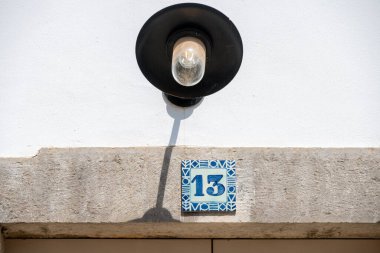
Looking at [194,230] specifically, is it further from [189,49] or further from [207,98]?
[189,49]

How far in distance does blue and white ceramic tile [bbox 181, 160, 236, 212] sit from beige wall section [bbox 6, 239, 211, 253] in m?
0.47

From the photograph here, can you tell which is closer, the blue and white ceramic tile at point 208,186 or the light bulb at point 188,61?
the light bulb at point 188,61

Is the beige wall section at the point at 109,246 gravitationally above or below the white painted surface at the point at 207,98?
below

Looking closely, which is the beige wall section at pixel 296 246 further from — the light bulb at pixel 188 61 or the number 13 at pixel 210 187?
the light bulb at pixel 188 61

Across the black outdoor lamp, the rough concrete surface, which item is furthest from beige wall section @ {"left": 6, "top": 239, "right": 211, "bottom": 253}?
the black outdoor lamp

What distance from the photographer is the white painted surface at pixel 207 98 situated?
3.64 metres

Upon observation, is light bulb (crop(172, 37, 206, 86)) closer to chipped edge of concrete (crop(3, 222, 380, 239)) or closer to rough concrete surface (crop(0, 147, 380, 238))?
rough concrete surface (crop(0, 147, 380, 238))

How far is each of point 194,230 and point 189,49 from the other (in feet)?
4.58

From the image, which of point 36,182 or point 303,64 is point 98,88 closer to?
point 36,182

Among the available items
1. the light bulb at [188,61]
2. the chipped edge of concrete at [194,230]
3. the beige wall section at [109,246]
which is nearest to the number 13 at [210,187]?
the chipped edge of concrete at [194,230]

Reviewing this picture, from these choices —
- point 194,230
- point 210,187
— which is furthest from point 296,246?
point 210,187

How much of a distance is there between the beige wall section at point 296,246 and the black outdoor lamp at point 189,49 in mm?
1330

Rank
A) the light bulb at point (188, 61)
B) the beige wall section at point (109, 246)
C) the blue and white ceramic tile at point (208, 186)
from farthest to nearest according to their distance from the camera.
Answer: the beige wall section at point (109, 246)
the blue and white ceramic tile at point (208, 186)
the light bulb at point (188, 61)

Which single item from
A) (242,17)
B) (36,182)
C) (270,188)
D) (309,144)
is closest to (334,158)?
(309,144)
